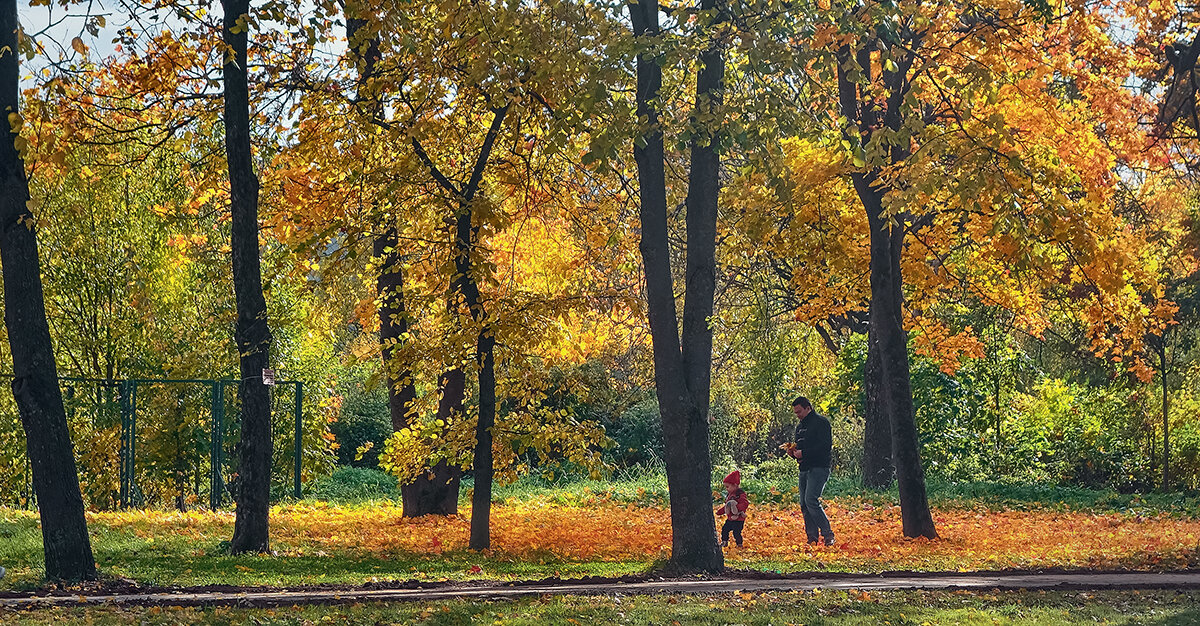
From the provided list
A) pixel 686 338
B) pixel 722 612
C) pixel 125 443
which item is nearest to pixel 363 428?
pixel 125 443

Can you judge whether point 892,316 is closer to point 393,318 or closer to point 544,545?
point 544,545

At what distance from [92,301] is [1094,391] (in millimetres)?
23020

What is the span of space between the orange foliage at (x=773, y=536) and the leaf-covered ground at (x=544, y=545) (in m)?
0.02

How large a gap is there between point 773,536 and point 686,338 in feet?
19.2

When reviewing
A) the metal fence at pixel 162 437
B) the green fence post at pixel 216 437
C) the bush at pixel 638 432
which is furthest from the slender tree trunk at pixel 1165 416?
the green fence post at pixel 216 437

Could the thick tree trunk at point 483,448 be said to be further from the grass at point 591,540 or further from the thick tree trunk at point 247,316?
the thick tree trunk at point 247,316

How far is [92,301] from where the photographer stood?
82.7 feet

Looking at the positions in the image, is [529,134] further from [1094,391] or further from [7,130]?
Result: [1094,391]

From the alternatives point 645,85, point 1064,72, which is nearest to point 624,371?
point 1064,72

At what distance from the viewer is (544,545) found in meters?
15.6

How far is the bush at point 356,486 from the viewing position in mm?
29266

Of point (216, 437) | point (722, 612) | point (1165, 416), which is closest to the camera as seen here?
point (722, 612)

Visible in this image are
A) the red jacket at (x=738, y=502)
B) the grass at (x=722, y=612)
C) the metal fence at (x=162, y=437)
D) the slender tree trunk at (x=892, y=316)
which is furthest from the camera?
the metal fence at (x=162, y=437)

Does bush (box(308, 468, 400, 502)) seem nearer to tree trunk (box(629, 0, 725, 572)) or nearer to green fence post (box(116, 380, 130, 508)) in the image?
green fence post (box(116, 380, 130, 508))
